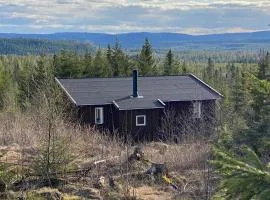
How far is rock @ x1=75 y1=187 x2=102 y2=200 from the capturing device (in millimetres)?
12091

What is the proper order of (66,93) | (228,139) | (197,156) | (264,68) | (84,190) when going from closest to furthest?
(84,190), (228,139), (197,156), (264,68), (66,93)

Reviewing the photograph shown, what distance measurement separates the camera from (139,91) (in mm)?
30609

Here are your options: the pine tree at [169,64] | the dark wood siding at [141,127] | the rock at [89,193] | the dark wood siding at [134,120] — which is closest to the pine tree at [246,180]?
the rock at [89,193]

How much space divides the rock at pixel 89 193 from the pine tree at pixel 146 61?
33.5 m

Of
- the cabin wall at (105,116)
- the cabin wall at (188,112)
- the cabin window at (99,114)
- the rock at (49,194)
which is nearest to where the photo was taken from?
the rock at (49,194)

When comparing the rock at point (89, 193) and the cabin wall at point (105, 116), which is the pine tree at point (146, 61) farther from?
the rock at point (89, 193)

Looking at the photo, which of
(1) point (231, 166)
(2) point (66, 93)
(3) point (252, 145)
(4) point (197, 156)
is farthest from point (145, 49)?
(1) point (231, 166)

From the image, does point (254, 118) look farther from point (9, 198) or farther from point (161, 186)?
point (9, 198)

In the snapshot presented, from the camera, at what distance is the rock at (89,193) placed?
12091 millimetres

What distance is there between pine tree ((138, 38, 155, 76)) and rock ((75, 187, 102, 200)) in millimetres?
33515

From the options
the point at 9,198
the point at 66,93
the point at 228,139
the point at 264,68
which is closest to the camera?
the point at 9,198

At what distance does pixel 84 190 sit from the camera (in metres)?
12.4

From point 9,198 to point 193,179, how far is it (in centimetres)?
522

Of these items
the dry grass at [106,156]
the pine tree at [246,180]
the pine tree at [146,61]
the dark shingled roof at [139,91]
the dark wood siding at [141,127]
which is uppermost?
the pine tree at [246,180]
